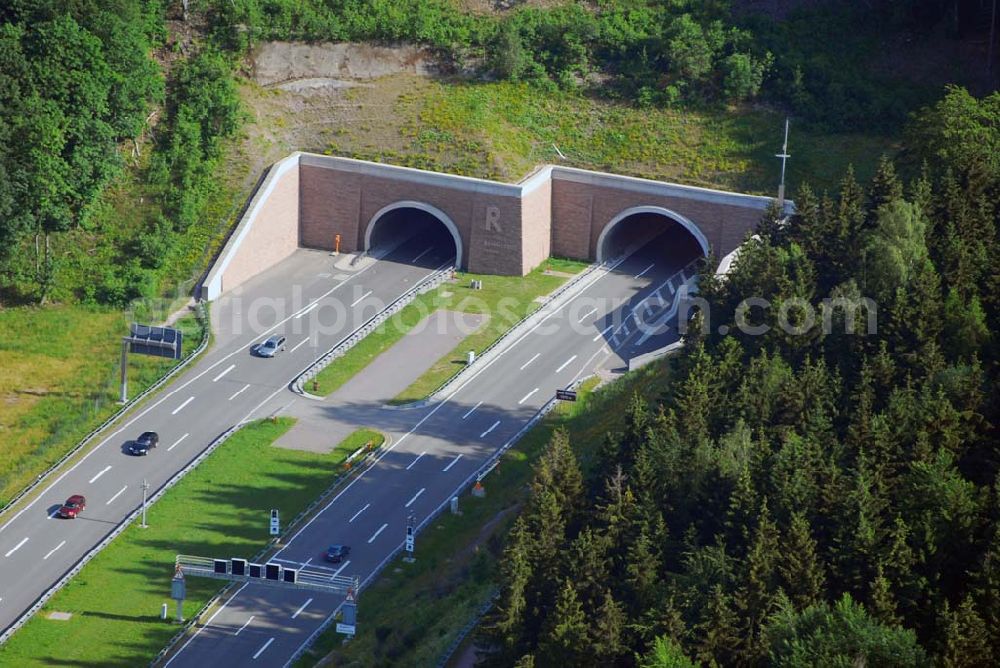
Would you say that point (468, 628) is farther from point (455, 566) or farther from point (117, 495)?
point (117, 495)

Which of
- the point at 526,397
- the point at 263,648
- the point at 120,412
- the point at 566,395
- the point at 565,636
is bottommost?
the point at 263,648

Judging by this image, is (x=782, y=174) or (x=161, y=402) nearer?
(x=161, y=402)

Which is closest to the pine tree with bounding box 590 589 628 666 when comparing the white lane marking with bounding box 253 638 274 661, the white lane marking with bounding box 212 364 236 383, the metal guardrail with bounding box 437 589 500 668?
the metal guardrail with bounding box 437 589 500 668

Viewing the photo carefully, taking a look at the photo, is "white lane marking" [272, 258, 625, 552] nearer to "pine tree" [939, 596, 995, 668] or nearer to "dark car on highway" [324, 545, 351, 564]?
"dark car on highway" [324, 545, 351, 564]

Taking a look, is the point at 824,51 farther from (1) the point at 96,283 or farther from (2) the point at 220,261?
(1) the point at 96,283

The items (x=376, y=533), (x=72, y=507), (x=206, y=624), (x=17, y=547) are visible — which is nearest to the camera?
(x=206, y=624)

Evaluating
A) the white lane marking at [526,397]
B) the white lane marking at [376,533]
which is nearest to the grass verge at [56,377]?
the white lane marking at [376,533]

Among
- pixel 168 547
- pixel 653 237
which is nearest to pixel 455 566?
pixel 168 547
